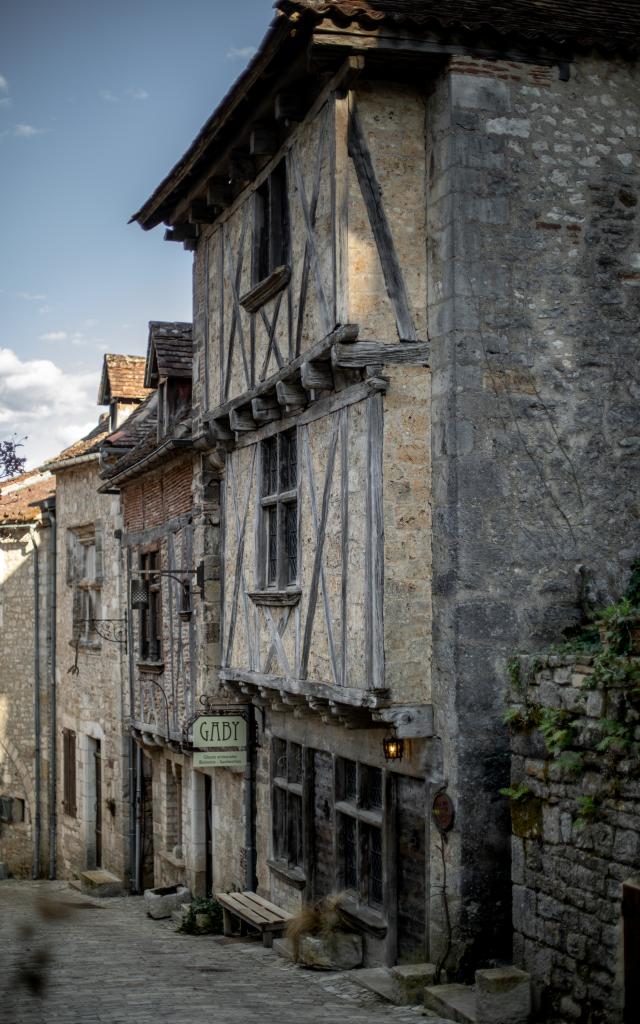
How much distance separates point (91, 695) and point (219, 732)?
721 cm

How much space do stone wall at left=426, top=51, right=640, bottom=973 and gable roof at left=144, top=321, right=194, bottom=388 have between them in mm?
7182

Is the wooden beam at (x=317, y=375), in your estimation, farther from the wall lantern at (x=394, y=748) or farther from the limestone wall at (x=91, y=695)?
the limestone wall at (x=91, y=695)

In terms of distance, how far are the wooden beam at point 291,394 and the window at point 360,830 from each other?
3089 mm

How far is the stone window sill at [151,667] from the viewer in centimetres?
1548

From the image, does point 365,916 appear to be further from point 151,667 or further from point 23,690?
point 23,690

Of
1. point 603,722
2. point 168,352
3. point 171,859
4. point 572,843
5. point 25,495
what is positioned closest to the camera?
point 603,722

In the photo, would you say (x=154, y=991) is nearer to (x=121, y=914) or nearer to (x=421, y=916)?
(x=421, y=916)

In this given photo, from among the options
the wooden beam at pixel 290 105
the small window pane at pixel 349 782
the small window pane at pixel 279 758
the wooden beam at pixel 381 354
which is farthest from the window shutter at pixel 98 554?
the wooden beam at pixel 381 354

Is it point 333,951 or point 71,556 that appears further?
point 71,556

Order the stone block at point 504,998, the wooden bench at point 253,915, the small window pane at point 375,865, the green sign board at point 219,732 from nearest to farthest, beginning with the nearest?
the stone block at point 504,998 < the small window pane at point 375,865 < the wooden bench at point 253,915 < the green sign board at point 219,732

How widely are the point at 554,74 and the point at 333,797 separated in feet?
20.4

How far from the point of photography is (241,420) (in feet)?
37.6

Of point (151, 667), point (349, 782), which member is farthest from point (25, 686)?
point (349, 782)

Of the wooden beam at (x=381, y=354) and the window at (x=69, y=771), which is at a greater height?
the wooden beam at (x=381, y=354)
